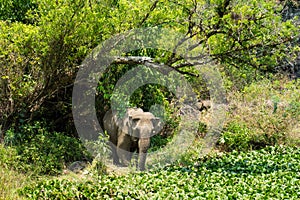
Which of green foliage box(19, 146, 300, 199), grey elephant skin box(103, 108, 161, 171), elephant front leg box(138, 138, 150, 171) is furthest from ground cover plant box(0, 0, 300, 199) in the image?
grey elephant skin box(103, 108, 161, 171)

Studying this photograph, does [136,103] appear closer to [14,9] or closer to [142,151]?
[142,151]

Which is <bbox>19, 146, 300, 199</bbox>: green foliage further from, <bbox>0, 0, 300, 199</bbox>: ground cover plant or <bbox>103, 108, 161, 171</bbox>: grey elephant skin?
<bbox>103, 108, 161, 171</bbox>: grey elephant skin

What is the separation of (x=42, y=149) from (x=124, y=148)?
1.34 metres

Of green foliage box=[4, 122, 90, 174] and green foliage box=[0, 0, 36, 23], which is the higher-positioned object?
green foliage box=[0, 0, 36, 23]

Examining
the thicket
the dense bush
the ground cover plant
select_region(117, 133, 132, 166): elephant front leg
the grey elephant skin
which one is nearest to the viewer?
the ground cover plant

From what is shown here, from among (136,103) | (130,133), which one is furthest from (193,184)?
(136,103)

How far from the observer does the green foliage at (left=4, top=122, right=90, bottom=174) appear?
270 inches

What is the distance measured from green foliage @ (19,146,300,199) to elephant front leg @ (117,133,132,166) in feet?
2.74

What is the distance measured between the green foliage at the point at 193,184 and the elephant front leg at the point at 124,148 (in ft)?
2.74

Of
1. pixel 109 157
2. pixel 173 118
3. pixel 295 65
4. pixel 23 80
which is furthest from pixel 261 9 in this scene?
pixel 295 65

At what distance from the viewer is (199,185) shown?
588cm

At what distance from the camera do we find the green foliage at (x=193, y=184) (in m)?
5.49

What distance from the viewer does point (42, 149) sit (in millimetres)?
7262

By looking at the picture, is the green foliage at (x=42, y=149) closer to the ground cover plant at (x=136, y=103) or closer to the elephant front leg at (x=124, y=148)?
the ground cover plant at (x=136, y=103)
